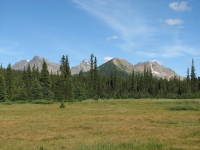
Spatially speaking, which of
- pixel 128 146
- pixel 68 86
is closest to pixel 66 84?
pixel 68 86

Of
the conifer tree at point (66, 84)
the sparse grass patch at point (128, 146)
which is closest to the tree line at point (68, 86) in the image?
the conifer tree at point (66, 84)

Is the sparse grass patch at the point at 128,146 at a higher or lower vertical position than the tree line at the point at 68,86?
lower

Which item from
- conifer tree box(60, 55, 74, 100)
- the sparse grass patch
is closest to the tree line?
conifer tree box(60, 55, 74, 100)

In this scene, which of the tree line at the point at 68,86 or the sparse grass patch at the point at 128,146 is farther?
the tree line at the point at 68,86

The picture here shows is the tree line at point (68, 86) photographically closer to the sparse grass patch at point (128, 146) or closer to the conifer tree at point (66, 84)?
the conifer tree at point (66, 84)

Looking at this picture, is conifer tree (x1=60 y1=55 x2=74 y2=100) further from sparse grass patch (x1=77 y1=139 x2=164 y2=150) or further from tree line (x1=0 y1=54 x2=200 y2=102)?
sparse grass patch (x1=77 y1=139 x2=164 y2=150)

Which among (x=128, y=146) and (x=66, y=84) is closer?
(x=128, y=146)

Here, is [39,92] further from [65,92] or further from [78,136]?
[78,136]

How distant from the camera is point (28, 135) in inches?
750

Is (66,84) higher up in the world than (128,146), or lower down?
higher up

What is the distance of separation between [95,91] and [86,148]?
100 meters

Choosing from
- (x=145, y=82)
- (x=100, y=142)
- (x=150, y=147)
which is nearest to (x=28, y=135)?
(x=100, y=142)

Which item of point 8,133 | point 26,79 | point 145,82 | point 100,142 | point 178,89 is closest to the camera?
point 100,142

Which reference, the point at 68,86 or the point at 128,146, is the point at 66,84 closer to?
the point at 68,86
